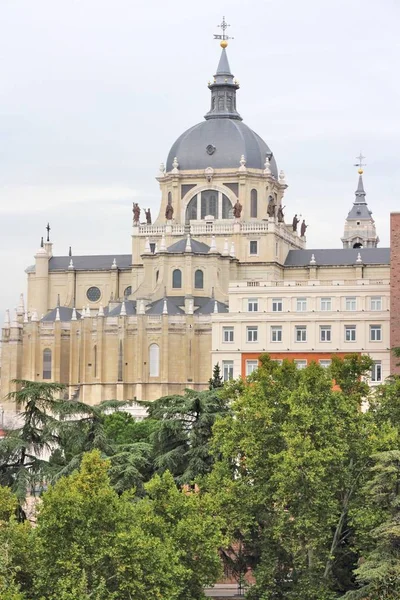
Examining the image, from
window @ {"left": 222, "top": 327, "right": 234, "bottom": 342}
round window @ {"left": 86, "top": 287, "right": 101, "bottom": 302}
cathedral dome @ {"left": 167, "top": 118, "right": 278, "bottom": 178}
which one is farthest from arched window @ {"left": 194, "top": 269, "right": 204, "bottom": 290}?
window @ {"left": 222, "top": 327, "right": 234, "bottom": 342}

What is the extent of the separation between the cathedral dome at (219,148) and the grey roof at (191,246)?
11.6m

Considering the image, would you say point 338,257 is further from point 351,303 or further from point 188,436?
point 188,436

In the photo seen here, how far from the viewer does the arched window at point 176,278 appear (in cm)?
16475

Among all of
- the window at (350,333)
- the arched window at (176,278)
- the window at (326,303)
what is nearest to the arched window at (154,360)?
the arched window at (176,278)

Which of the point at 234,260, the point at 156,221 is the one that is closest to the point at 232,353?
the point at 234,260

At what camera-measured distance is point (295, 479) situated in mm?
65688

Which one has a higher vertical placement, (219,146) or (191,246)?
(219,146)

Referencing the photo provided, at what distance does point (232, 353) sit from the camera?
131 metres

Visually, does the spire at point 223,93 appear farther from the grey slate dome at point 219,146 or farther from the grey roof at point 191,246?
the grey roof at point 191,246

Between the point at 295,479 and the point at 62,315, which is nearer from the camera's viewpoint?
→ the point at 295,479

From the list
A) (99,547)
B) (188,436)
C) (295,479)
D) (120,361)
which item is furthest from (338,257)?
(99,547)

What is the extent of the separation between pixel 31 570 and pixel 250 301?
7572 cm

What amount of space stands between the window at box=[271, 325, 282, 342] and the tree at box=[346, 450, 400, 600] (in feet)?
203

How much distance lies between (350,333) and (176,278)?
134 feet
